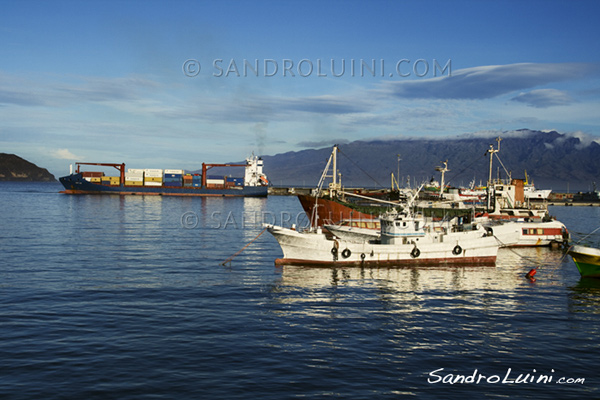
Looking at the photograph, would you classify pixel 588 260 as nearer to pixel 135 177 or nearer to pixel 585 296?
pixel 585 296

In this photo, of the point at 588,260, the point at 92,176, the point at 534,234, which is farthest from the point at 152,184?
the point at 588,260

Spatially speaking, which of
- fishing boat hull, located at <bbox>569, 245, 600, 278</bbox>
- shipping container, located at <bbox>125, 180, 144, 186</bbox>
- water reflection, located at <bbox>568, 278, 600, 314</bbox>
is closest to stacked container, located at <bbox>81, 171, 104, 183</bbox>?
shipping container, located at <bbox>125, 180, 144, 186</bbox>

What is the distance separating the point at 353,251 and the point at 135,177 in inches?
5890

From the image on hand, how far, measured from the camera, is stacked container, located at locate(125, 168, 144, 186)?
17395 centimetres

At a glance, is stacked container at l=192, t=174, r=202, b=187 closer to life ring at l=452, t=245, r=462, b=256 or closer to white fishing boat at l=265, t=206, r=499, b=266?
white fishing boat at l=265, t=206, r=499, b=266

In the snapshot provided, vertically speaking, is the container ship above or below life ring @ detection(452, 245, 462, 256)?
above

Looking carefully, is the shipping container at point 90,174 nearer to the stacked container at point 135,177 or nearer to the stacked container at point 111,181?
the stacked container at point 111,181

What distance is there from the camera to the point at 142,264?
40719 millimetres

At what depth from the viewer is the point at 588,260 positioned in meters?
37.2

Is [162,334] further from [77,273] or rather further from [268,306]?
[77,273]

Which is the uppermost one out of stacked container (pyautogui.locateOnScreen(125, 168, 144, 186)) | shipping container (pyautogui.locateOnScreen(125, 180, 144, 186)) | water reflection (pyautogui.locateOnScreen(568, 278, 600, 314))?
stacked container (pyautogui.locateOnScreen(125, 168, 144, 186))

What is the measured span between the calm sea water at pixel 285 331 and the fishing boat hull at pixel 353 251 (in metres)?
1.28

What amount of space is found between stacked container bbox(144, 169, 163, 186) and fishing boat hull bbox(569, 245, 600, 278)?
516 ft

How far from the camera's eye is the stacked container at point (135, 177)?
17395cm
